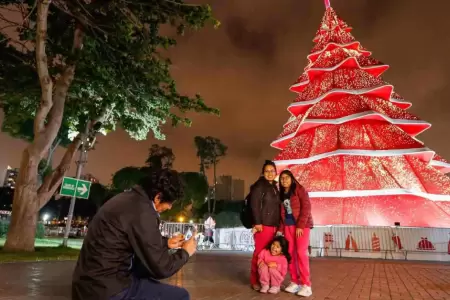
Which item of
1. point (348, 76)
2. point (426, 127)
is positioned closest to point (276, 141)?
point (348, 76)

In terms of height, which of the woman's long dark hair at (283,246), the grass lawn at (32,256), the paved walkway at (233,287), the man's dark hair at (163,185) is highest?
the man's dark hair at (163,185)

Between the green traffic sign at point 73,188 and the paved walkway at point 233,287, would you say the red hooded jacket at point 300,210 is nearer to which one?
the paved walkway at point 233,287

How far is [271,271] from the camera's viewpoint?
4.84m

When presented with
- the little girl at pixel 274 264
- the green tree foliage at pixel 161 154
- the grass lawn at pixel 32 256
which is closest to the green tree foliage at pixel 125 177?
the green tree foliage at pixel 161 154

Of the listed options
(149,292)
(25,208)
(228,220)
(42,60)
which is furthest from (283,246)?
(228,220)

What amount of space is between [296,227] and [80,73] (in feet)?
32.9

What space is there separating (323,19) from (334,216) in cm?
1534

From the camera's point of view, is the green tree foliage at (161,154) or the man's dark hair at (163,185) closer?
the man's dark hair at (163,185)

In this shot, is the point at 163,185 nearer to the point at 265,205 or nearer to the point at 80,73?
the point at 265,205

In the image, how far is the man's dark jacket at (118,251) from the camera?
194cm

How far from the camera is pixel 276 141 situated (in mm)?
21500

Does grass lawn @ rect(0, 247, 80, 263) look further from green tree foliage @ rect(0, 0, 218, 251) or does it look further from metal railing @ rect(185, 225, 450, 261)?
metal railing @ rect(185, 225, 450, 261)

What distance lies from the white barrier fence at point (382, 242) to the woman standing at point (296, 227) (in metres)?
9.65

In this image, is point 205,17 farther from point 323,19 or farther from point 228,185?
point 228,185
